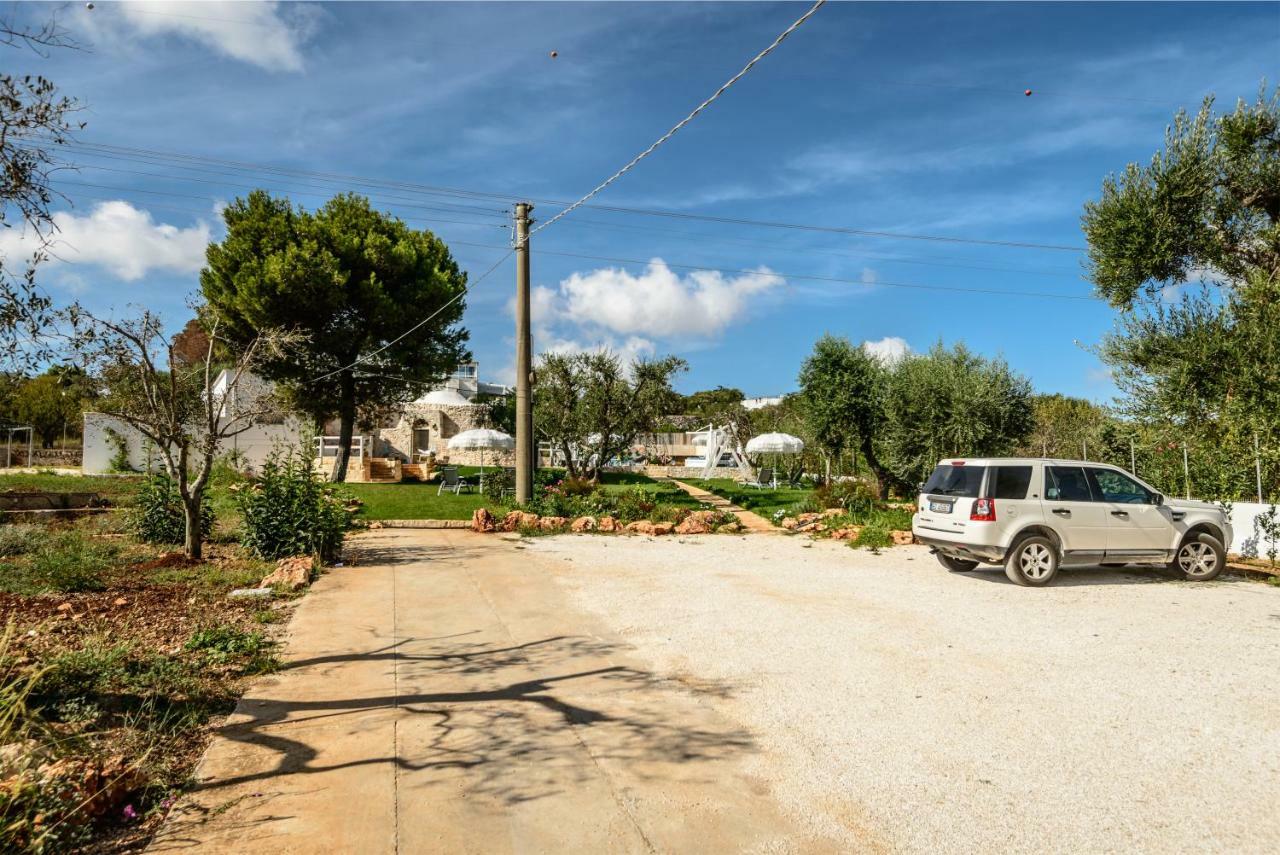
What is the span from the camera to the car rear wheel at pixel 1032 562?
988 cm

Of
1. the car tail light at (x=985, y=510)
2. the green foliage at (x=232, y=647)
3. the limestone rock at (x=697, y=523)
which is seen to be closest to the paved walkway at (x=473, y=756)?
the green foliage at (x=232, y=647)

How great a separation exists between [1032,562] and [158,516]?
13009 mm

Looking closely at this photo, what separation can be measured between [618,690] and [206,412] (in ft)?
26.9

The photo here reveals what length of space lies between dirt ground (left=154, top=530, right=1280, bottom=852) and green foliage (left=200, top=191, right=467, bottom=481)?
65.4 ft

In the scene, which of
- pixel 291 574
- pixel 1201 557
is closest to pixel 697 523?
pixel 1201 557

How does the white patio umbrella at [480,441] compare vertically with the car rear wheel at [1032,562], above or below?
above

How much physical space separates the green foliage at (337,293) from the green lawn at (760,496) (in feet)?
37.5

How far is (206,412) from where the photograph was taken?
10.6m

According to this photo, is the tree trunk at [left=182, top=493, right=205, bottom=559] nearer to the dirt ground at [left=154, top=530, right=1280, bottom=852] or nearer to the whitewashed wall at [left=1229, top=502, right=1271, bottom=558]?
the dirt ground at [left=154, top=530, right=1280, bottom=852]

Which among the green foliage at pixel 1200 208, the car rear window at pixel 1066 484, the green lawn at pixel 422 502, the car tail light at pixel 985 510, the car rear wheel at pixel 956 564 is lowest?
the car rear wheel at pixel 956 564

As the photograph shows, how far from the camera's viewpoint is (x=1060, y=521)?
32.6 ft

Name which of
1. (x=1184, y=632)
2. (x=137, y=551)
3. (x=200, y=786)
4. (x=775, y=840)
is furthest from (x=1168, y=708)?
(x=137, y=551)

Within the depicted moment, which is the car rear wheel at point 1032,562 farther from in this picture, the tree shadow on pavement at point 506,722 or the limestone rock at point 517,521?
the limestone rock at point 517,521

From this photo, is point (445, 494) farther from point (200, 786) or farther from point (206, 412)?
point (200, 786)
